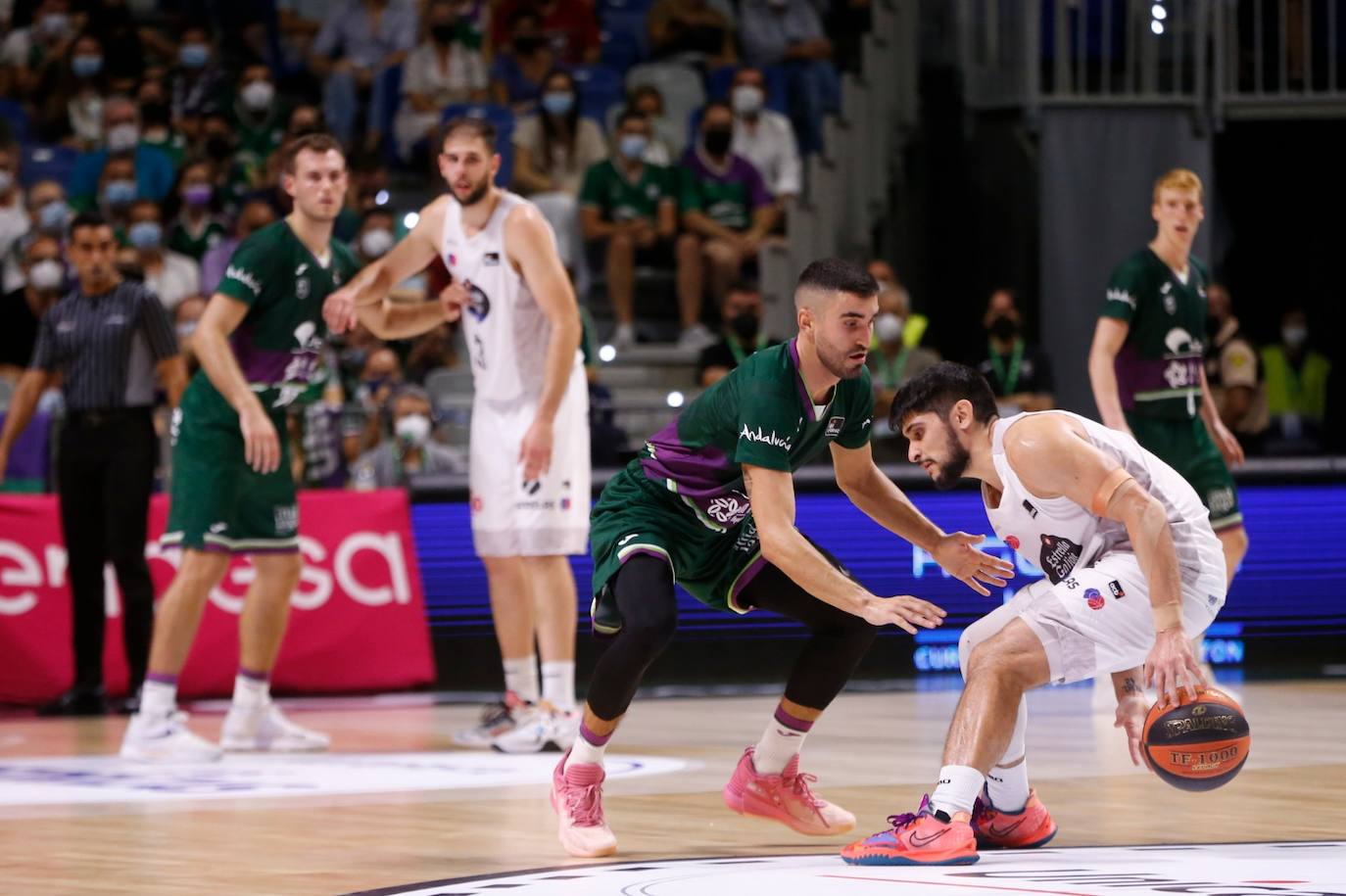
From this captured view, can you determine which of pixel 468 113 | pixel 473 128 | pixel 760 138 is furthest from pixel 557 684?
pixel 468 113

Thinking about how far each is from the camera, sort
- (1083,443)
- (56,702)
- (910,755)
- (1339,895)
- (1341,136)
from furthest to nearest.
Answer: (1341,136)
(56,702)
(910,755)
(1083,443)
(1339,895)

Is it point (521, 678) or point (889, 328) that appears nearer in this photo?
point (521, 678)

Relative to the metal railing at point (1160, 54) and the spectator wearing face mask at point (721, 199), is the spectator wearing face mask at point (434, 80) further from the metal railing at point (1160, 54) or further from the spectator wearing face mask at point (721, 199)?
the metal railing at point (1160, 54)

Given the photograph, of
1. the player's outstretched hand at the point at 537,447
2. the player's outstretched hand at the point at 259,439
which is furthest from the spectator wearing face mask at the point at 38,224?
the player's outstretched hand at the point at 537,447

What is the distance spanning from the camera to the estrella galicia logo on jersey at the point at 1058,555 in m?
6.06

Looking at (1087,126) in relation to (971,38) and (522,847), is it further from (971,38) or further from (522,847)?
(522,847)

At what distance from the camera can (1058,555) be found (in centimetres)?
611

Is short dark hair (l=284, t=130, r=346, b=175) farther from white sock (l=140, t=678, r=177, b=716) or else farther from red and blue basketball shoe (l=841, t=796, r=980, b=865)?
red and blue basketball shoe (l=841, t=796, r=980, b=865)

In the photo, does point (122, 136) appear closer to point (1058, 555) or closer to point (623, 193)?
point (623, 193)

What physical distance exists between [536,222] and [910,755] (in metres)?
2.57

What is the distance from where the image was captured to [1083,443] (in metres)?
5.70

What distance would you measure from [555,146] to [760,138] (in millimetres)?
1498

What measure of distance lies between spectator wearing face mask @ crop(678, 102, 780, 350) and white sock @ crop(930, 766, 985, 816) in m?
9.62

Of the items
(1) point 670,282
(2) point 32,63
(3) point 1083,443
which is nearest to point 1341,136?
(1) point 670,282
